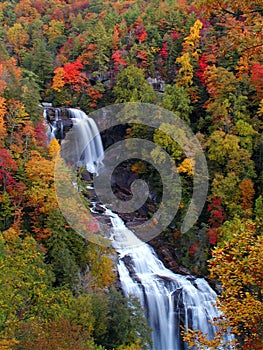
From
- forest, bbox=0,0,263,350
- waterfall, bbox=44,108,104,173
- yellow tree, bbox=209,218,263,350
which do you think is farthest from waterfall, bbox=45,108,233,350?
yellow tree, bbox=209,218,263,350

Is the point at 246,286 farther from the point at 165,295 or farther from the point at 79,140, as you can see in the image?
the point at 79,140

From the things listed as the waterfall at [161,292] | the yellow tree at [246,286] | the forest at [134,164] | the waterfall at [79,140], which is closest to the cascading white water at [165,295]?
the waterfall at [161,292]

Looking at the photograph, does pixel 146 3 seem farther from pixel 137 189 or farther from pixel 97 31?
pixel 137 189

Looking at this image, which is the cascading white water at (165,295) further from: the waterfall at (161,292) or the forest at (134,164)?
the forest at (134,164)

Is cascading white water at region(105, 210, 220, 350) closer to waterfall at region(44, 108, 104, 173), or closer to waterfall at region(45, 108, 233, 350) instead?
waterfall at region(45, 108, 233, 350)

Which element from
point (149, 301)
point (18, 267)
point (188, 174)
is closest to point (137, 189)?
point (188, 174)

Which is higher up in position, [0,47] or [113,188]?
[0,47]

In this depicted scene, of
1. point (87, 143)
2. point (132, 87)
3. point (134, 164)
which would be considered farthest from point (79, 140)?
point (132, 87)
